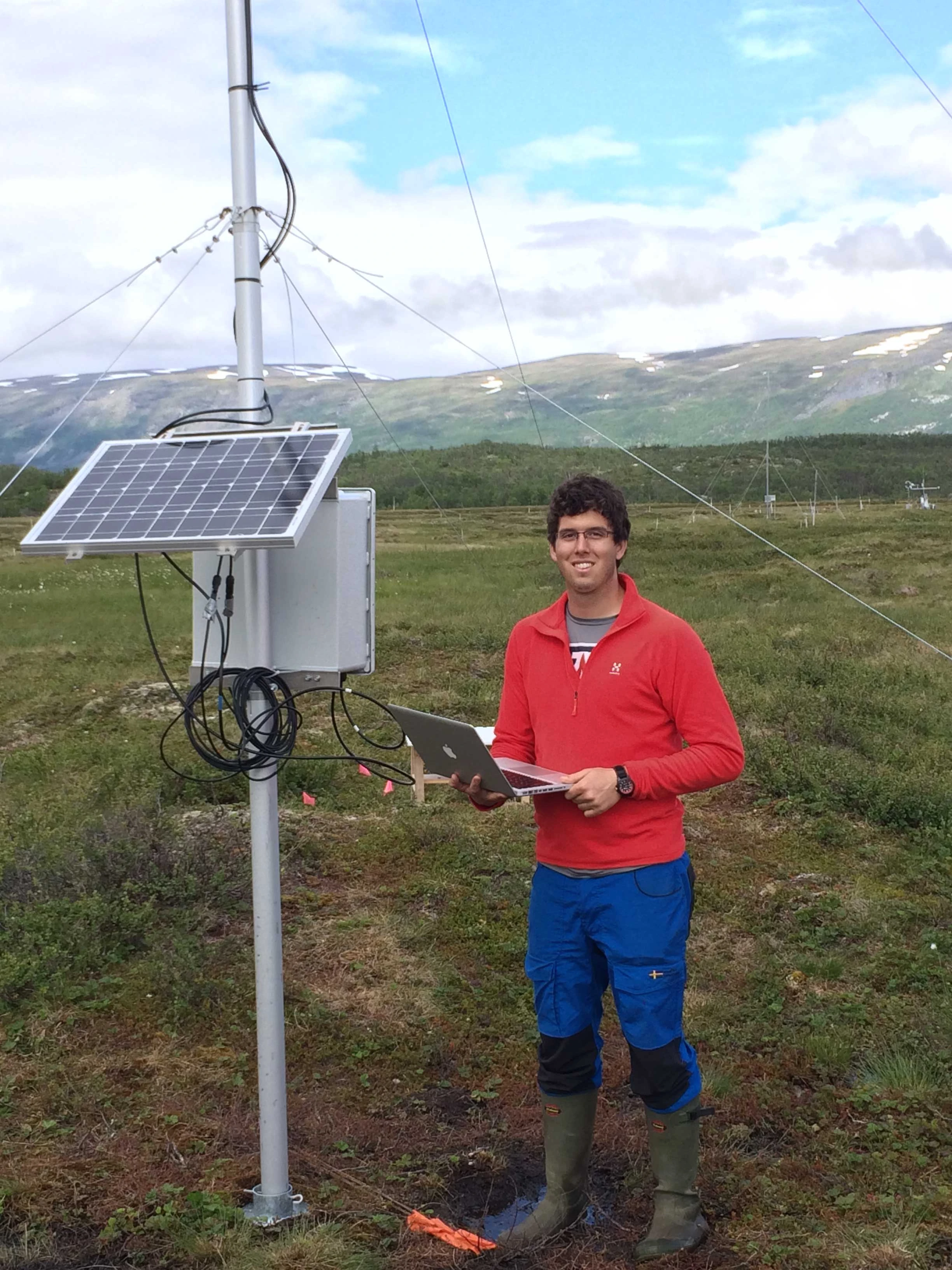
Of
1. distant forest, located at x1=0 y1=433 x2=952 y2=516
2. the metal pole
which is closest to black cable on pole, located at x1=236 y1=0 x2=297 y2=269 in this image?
the metal pole

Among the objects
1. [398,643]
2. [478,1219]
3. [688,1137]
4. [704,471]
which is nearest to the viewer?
[688,1137]

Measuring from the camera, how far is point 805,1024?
17.0ft

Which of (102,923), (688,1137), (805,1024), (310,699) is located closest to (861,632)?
(310,699)

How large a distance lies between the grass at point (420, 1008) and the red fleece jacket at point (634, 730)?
129cm

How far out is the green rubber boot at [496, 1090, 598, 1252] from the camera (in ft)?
11.6

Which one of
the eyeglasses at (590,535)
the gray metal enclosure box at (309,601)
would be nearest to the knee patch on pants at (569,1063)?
the gray metal enclosure box at (309,601)

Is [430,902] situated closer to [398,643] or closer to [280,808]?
[280,808]

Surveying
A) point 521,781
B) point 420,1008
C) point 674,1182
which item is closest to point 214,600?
point 521,781

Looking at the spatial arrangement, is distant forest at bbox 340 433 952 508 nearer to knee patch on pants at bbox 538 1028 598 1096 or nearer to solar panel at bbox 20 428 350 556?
solar panel at bbox 20 428 350 556

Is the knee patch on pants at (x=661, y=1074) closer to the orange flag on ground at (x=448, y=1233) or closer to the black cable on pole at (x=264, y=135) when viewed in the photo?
the orange flag on ground at (x=448, y=1233)

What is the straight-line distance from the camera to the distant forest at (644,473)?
5062 centimetres

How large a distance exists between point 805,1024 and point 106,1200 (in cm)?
306

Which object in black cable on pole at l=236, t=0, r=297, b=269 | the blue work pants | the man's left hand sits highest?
black cable on pole at l=236, t=0, r=297, b=269

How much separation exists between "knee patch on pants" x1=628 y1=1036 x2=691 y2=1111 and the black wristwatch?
2.49ft
